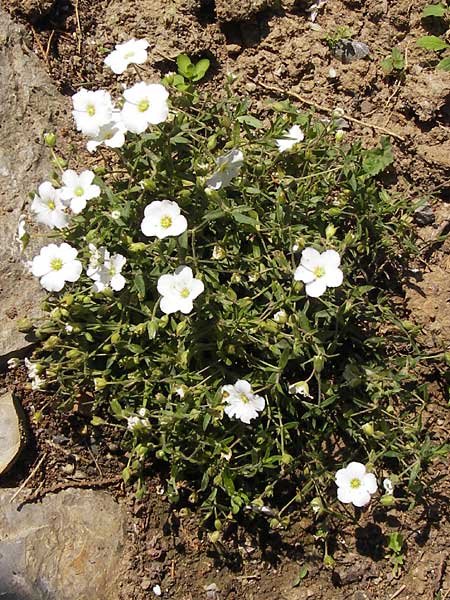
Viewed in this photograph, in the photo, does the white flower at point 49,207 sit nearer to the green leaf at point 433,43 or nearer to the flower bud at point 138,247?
the flower bud at point 138,247

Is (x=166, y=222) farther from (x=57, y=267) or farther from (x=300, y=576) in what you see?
(x=300, y=576)

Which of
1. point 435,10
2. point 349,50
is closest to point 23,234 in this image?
point 349,50

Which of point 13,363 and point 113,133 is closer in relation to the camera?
point 113,133

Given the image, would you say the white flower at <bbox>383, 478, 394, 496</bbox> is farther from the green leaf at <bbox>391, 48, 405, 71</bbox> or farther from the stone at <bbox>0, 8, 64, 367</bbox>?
the green leaf at <bbox>391, 48, 405, 71</bbox>

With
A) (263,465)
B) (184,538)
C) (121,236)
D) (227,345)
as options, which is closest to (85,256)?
(121,236)

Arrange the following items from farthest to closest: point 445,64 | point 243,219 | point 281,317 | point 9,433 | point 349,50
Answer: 1. point 349,50
2. point 445,64
3. point 9,433
4. point 243,219
5. point 281,317

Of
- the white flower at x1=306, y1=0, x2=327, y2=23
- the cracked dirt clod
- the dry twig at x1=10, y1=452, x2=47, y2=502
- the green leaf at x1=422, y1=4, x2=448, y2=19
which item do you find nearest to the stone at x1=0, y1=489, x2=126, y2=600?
the dry twig at x1=10, y1=452, x2=47, y2=502

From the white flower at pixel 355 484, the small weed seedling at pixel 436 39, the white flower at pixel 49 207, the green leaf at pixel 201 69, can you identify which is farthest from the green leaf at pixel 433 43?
the white flower at pixel 355 484

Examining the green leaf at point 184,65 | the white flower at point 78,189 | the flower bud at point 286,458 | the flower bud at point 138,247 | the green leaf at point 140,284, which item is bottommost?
the flower bud at point 286,458
